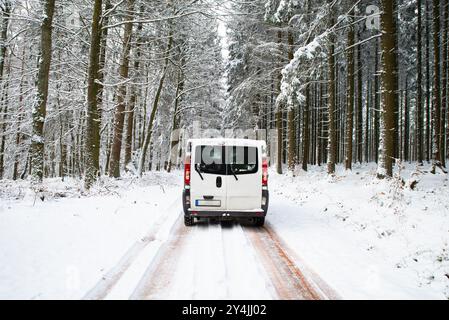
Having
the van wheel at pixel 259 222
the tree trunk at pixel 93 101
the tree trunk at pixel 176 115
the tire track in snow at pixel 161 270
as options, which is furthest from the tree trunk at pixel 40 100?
the tree trunk at pixel 176 115

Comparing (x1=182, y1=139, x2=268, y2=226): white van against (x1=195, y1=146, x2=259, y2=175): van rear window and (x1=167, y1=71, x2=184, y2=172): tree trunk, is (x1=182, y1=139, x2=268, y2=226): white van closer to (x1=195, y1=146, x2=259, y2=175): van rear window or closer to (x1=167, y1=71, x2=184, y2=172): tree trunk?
(x1=195, y1=146, x2=259, y2=175): van rear window

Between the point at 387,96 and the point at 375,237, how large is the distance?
218 inches

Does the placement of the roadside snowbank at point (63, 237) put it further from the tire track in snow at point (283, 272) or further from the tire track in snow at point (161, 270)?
the tire track in snow at point (283, 272)

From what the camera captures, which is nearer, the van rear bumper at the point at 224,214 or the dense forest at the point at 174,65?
the van rear bumper at the point at 224,214

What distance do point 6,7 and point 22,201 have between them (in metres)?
9.29

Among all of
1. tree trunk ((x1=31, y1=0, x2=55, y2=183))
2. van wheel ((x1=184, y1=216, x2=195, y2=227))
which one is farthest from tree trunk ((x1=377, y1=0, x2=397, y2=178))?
tree trunk ((x1=31, y1=0, x2=55, y2=183))

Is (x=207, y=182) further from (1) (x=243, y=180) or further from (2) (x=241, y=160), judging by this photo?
(2) (x=241, y=160)

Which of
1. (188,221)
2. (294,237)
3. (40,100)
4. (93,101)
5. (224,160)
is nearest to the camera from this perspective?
(294,237)

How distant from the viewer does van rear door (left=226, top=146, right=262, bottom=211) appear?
7.64m

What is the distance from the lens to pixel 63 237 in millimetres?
6012

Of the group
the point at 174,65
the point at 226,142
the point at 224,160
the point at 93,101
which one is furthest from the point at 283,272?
the point at 174,65

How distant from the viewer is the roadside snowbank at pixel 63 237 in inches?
159

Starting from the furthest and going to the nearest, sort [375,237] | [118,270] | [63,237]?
[375,237] → [63,237] → [118,270]
